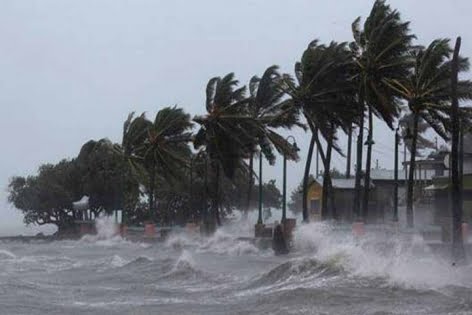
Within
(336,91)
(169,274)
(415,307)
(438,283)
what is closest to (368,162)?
(336,91)

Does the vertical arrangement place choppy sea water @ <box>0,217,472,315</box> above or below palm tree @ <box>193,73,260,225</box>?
below

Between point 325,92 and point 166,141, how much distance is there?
19249 millimetres

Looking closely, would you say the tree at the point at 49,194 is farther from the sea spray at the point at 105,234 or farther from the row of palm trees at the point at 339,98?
the row of palm trees at the point at 339,98

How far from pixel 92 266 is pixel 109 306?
12228 mm

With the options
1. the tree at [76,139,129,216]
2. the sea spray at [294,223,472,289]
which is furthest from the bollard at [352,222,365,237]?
the tree at [76,139,129,216]

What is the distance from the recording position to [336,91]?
43.2m

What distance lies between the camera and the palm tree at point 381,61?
41.0 metres

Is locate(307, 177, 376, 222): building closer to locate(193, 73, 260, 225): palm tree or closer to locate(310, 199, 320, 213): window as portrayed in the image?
locate(310, 199, 320, 213): window

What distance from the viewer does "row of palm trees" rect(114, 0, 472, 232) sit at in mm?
39688

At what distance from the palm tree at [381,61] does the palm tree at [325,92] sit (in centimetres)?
110

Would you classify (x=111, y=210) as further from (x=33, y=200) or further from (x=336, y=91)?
(x=336, y=91)

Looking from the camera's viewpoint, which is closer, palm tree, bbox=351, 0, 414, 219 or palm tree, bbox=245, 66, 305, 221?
palm tree, bbox=351, 0, 414, 219

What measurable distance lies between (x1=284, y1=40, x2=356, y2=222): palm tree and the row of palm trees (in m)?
0.05

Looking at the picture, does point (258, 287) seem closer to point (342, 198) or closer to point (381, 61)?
point (381, 61)
